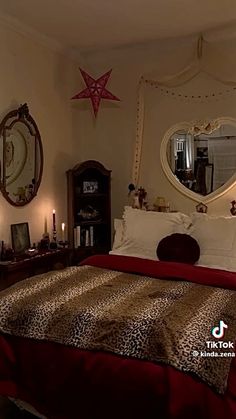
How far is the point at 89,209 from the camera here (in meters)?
4.20

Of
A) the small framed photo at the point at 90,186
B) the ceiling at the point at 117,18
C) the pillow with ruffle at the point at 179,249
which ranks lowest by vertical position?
the pillow with ruffle at the point at 179,249

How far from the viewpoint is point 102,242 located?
426 cm

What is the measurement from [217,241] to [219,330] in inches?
53.6

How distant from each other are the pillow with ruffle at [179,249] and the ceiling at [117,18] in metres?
1.82

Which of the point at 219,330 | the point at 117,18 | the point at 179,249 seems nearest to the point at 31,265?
the point at 179,249

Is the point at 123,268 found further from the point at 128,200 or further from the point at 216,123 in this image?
the point at 216,123

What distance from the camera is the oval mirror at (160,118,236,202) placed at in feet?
11.9

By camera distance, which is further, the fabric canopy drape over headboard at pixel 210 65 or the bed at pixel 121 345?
the fabric canopy drape over headboard at pixel 210 65

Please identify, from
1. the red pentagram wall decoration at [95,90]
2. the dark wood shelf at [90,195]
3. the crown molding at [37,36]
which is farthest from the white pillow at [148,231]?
the crown molding at [37,36]

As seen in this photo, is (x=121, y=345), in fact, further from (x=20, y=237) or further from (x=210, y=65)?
(x=210, y=65)

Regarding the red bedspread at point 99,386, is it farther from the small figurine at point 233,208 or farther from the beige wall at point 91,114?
the small figurine at point 233,208

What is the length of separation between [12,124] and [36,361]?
2.15 metres

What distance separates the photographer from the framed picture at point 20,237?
11.1 ft

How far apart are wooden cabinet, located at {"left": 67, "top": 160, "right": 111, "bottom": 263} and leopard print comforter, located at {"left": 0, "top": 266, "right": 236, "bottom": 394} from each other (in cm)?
150
